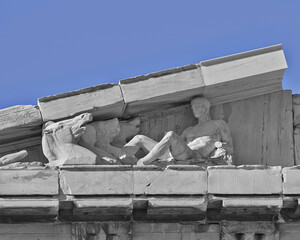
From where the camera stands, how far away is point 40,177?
577 inches

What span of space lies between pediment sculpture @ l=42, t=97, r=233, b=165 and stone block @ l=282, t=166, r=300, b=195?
28.7 inches

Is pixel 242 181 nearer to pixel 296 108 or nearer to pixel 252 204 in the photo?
pixel 252 204

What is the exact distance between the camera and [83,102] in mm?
15219

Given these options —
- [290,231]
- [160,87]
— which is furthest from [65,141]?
[290,231]

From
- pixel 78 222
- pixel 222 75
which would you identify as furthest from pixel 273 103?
pixel 78 222

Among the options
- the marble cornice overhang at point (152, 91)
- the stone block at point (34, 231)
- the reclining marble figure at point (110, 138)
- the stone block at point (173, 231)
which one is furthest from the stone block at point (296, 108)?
the stone block at point (34, 231)

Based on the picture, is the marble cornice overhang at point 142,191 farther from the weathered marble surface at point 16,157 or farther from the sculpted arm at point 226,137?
the sculpted arm at point 226,137

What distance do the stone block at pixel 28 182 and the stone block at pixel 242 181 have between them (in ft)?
5.78

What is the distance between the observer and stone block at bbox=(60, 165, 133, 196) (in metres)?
14.6

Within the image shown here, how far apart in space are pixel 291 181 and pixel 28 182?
2935 millimetres

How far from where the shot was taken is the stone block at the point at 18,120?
49.6 feet

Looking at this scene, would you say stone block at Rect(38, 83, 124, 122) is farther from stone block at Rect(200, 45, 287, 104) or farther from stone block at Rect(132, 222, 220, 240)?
stone block at Rect(132, 222, 220, 240)

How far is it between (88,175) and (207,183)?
1.33 m

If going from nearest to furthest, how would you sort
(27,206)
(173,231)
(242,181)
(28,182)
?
(27,206)
(28,182)
(242,181)
(173,231)
